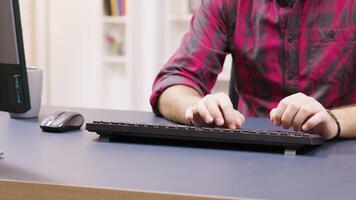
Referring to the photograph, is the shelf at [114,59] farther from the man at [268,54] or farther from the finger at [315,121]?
the finger at [315,121]

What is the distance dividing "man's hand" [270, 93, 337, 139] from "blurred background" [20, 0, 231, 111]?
7.37ft

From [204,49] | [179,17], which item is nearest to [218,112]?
[204,49]

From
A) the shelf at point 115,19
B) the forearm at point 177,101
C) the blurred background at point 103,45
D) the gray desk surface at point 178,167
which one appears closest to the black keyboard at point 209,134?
the gray desk surface at point 178,167

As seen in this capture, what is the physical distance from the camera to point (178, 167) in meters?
0.83

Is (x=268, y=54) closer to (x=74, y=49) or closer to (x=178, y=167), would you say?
(x=178, y=167)

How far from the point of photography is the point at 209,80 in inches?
62.9

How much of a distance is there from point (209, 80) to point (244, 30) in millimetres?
155

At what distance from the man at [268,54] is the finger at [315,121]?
0.34 metres

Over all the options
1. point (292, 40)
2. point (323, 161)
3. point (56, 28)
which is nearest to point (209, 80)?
point (292, 40)

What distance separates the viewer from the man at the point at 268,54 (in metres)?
1.48

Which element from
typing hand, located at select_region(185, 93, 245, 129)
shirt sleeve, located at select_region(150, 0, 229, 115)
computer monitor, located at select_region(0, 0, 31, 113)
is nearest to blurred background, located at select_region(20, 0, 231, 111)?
shirt sleeve, located at select_region(150, 0, 229, 115)

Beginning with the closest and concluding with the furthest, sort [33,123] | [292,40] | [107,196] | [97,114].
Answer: [107,196] < [33,123] < [97,114] < [292,40]

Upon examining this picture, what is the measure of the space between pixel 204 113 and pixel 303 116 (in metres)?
0.17

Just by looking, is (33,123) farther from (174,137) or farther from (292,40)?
(292,40)
